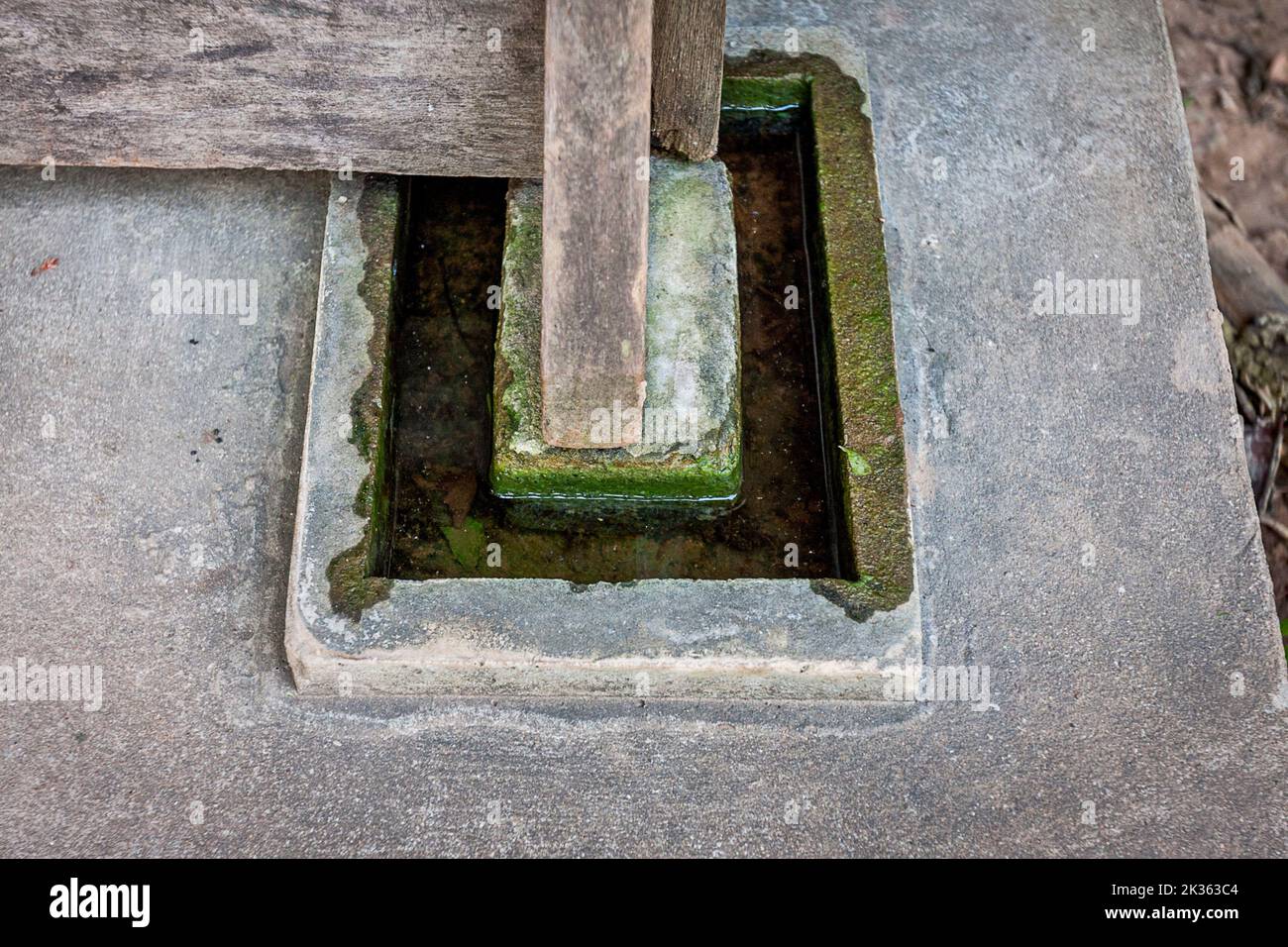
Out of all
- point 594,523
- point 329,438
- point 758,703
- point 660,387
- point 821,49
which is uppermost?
point 821,49

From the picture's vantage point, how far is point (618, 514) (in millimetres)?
2775

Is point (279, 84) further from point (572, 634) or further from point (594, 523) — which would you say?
point (572, 634)

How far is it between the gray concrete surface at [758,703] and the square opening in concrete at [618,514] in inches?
5.7

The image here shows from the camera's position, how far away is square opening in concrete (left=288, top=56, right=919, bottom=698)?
242cm

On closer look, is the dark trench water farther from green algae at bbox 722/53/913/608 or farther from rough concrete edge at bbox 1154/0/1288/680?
rough concrete edge at bbox 1154/0/1288/680

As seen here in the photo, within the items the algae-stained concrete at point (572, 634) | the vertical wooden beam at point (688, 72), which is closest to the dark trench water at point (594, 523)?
the algae-stained concrete at point (572, 634)

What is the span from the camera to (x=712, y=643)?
2.42 meters

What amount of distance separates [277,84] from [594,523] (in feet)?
4.25

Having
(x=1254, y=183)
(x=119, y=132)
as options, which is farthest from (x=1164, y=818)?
(x=119, y=132)

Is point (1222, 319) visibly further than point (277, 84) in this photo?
Yes

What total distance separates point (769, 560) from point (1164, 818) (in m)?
0.99

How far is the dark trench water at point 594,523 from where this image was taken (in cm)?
271

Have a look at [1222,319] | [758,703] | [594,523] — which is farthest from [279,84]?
[1222,319]

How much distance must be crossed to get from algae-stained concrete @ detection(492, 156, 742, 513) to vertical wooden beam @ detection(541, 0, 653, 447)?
3.0 inches
